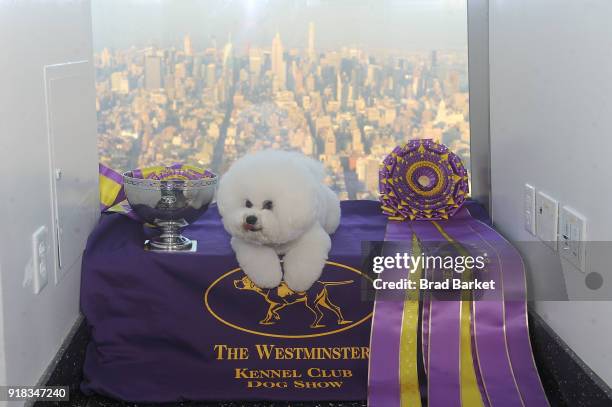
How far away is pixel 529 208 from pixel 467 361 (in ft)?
1.31

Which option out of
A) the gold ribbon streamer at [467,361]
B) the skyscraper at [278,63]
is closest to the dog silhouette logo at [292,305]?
the gold ribbon streamer at [467,361]

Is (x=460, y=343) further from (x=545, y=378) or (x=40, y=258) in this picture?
(x=40, y=258)

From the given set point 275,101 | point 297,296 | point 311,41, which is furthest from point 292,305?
point 311,41

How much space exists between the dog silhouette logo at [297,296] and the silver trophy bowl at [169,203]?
0.19 meters

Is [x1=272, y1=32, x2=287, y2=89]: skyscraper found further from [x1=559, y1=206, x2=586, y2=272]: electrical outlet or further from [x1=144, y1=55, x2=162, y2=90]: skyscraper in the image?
[x1=559, y1=206, x2=586, y2=272]: electrical outlet

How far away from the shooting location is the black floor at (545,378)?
5.47 ft

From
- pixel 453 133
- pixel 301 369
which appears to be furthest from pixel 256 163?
pixel 453 133

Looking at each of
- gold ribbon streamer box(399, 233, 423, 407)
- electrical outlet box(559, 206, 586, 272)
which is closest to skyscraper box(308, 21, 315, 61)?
gold ribbon streamer box(399, 233, 423, 407)

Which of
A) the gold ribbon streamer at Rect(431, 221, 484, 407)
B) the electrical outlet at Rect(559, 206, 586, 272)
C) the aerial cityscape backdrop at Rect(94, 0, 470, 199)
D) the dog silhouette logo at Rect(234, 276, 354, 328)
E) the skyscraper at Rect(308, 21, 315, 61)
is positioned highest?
the skyscraper at Rect(308, 21, 315, 61)

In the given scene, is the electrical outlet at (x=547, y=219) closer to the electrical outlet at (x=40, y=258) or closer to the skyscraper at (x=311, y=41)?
the skyscraper at (x=311, y=41)

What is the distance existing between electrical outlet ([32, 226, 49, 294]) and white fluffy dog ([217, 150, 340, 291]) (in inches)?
15.6

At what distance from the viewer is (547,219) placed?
1936mm

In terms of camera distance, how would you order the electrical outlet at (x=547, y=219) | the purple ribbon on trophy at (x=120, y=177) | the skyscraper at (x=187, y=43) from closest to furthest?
the electrical outlet at (x=547, y=219) → the purple ribbon on trophy at (x=120, y=177) → the skyscraper at (x=187, y=43)

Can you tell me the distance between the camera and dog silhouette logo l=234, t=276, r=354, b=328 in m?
2.01
